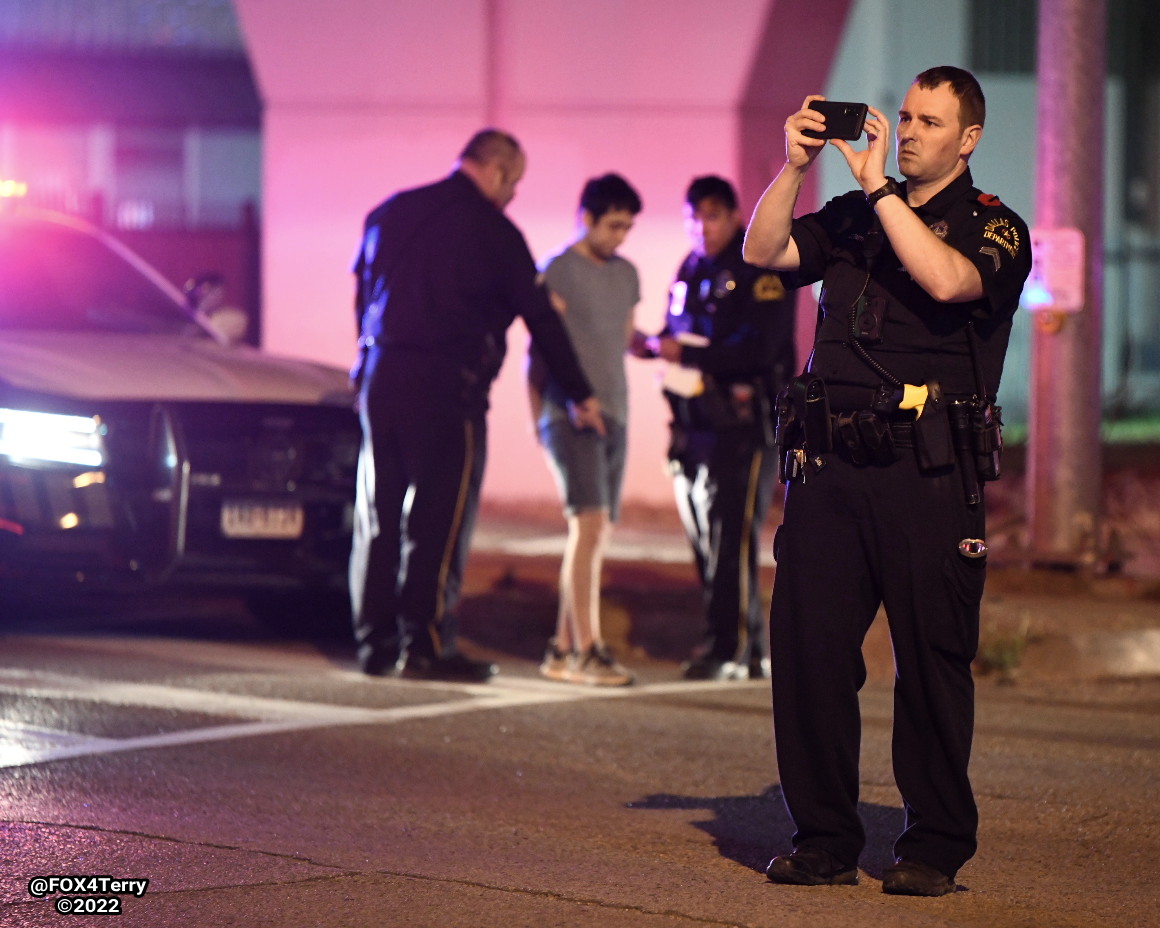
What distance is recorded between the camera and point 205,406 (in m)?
8.48

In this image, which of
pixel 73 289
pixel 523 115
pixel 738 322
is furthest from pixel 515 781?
pixel 523 115

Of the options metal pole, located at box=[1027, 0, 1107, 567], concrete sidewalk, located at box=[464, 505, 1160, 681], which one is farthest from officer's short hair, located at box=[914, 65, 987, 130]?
metal pole, located at box=[1027, 0, 1107, 567]

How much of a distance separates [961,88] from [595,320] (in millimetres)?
3612

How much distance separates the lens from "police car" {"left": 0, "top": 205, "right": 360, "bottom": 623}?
27.2 feet

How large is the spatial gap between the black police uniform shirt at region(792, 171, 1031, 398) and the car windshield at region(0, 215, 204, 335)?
541 cm

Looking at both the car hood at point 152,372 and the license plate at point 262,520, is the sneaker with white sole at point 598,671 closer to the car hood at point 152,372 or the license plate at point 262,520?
the license plate at point 262,520

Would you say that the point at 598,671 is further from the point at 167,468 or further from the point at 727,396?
the point at 167,468

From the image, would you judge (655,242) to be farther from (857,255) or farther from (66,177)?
(66,177)

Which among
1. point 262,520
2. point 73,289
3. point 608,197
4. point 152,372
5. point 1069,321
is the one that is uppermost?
point 608,197

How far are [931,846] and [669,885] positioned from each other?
24.0 inches

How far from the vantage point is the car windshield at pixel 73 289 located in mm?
9469

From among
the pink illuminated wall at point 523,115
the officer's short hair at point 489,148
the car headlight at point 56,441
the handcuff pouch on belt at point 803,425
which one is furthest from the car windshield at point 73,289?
the handcuff pouch on belt at point 803,425

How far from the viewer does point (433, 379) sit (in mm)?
8039

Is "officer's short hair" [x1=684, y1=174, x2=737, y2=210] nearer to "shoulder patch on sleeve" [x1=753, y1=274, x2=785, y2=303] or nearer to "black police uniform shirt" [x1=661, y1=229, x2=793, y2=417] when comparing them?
"black police uniform shirt" [x1=661, y1=229, x2=793, y2=417]
